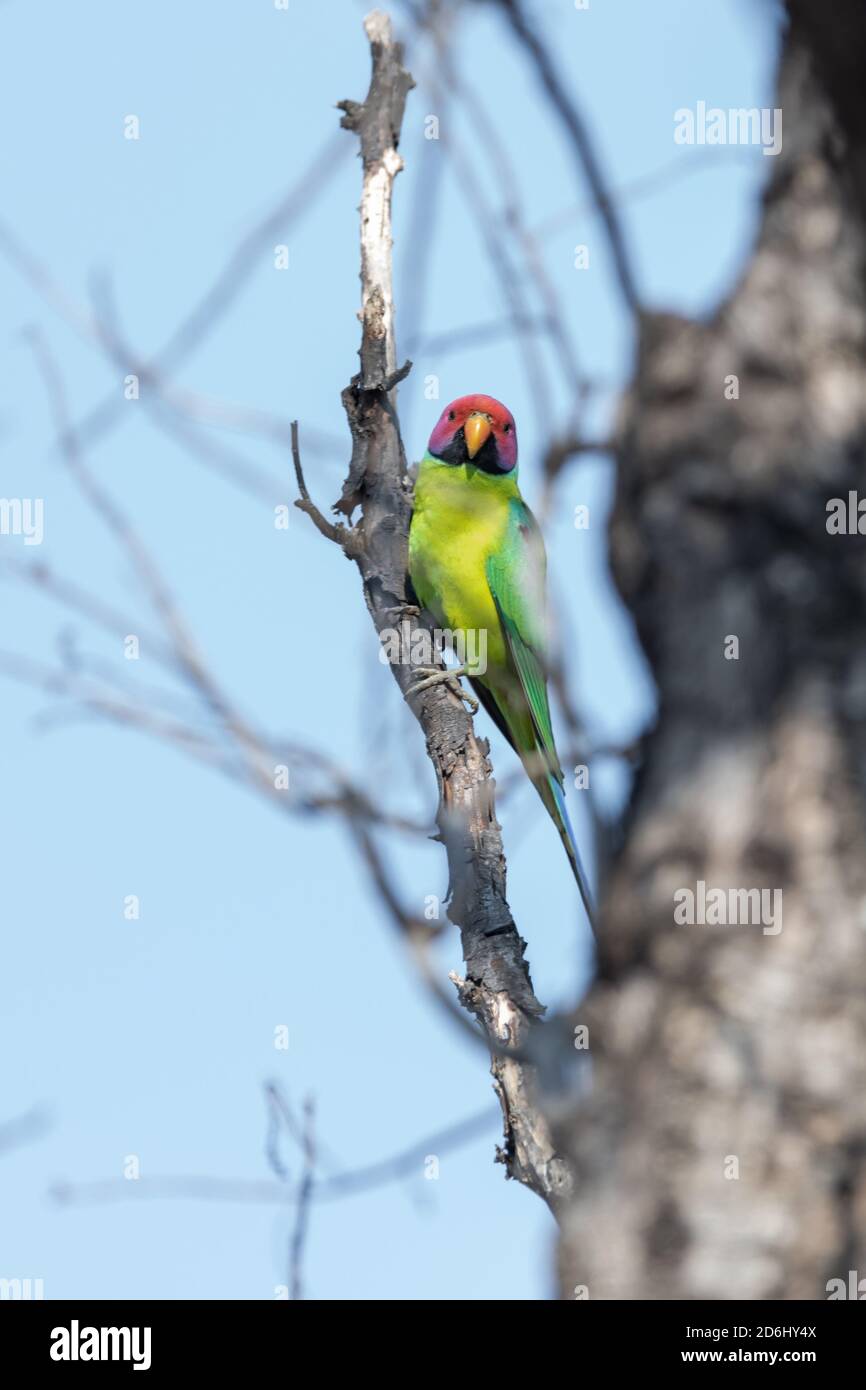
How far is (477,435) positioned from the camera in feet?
22.6

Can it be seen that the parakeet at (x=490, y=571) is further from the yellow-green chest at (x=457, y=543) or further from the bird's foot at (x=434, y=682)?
the bird's foot at (x=434, y=682)

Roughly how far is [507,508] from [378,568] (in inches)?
76.8

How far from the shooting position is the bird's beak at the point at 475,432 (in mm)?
6859

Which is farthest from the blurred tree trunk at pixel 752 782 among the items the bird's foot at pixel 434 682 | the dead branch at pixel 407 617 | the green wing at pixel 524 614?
the green wing at pixel 524 614

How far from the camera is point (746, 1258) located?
178cm

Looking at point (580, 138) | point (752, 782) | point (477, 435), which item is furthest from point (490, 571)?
point (580, 138)

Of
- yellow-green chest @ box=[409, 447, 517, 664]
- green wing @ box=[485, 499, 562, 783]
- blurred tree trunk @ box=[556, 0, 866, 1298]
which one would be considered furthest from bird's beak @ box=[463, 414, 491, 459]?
blurred tree trunk @ box=[556, 0, 866, 1298]

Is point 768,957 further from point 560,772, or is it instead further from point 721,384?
point 560,772

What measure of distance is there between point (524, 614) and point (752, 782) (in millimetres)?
4728

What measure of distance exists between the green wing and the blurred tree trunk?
14.2 feet

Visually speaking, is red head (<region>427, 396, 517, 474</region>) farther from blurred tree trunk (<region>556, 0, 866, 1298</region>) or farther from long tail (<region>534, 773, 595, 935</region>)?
blurred tree trunk (<region>556, 0, 866, 1298</region>)

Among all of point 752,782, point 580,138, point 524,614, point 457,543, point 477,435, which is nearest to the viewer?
point 580,138

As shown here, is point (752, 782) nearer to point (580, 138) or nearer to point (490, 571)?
point (580, 138)
